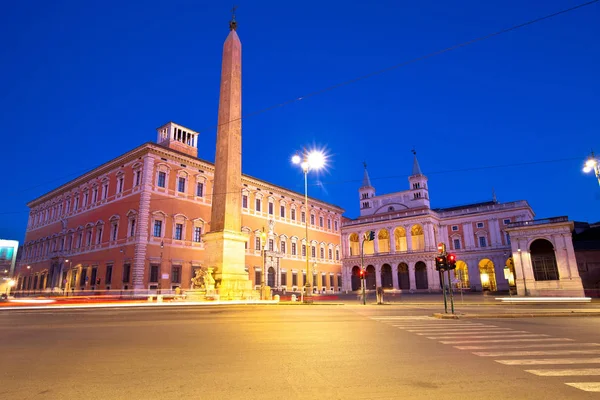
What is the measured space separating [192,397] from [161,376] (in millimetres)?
995

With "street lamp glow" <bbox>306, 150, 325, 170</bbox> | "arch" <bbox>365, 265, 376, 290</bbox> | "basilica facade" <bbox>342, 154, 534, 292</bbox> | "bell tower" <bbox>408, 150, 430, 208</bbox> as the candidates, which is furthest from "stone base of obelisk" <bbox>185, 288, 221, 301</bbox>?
"bell tower" <bbox>408, 150, 430, 208</bbox>

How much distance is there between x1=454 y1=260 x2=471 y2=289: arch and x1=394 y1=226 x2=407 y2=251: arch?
27.3 ft

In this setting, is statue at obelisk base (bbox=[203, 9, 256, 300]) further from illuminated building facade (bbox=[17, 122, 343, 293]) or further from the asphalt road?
illuminated building facade (bbox=[17, 122, 343, 293])

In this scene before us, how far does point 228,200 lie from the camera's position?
2034 centimetres

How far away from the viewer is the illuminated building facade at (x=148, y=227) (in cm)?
3244

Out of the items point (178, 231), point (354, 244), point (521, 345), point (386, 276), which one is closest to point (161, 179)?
point (178, 231)

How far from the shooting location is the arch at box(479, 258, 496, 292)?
52984 mm

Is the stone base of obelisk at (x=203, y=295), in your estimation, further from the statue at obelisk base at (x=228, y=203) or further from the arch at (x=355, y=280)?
the arch at (x=355, y=280)

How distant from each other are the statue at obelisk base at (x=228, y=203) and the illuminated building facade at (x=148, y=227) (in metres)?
12.7

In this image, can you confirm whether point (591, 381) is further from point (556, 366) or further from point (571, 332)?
point (571, 332)

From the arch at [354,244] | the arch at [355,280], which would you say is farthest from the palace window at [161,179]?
the arch at [355,280]

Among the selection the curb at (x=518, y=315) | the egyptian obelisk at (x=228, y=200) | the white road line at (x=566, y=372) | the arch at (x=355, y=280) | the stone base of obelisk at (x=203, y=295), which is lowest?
the curb at (x=518, y=315)

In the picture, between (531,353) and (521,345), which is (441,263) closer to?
(521,345)

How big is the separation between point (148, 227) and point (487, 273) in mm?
47564
